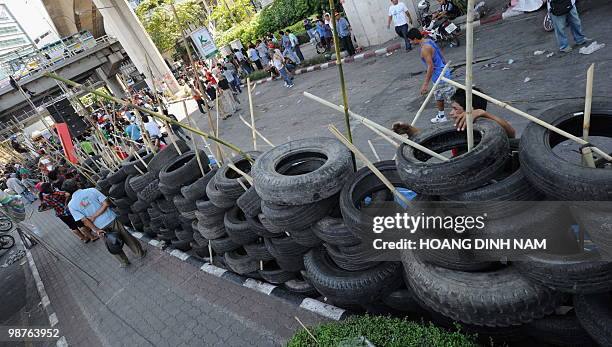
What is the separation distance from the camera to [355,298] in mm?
3174

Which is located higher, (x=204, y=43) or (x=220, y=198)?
(x=204, y=43)

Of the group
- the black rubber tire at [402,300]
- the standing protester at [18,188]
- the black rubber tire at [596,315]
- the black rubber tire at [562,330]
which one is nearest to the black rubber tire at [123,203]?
the black rubber tire at [402,300]

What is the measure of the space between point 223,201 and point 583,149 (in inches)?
142

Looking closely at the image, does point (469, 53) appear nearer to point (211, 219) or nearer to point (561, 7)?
point (211, 219)

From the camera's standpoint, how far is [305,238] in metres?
3.48

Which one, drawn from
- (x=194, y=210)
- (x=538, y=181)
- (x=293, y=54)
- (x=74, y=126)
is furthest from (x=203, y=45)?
(x=538, y=181)

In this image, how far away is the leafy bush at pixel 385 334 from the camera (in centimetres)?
257

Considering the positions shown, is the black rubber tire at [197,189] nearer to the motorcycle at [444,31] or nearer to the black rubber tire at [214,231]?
the black rubber tire at [214,231]

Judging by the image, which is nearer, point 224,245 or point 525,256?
point 525,256

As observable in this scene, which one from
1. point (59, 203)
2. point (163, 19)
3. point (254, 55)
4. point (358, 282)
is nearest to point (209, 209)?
point (358, 282)

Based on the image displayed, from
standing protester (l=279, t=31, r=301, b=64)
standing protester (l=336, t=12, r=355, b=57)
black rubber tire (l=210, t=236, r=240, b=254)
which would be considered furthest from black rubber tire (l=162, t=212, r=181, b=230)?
standing protester (l=279, t=31, r=301, b=64)

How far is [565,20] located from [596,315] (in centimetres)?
702

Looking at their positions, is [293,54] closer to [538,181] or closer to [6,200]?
[6,200]

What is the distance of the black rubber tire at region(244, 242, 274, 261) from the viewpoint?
4.21 m
